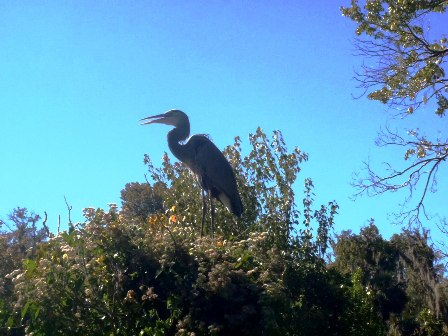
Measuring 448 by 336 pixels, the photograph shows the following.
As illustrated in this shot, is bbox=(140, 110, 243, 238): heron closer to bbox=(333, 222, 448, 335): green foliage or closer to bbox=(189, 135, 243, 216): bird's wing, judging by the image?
bbox=(189, 135, 243, 216): bird's wing

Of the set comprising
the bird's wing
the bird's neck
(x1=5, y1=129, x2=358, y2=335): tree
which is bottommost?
(x1=5, y1=129, x2=358, y2=335): tree

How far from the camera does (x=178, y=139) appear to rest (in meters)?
11.8

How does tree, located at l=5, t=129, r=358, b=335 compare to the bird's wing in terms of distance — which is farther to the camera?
the bird's wing

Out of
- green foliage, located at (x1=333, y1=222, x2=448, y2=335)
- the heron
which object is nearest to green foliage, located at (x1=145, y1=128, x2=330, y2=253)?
the heron

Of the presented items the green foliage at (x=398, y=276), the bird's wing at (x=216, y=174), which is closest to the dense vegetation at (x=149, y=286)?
the bird's wing at (x=216, y=174)

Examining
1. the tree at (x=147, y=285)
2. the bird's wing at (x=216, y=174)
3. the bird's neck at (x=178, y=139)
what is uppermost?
the bird's neck at (x=178, y=139)

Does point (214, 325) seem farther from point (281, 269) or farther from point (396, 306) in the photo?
point (396, 306)

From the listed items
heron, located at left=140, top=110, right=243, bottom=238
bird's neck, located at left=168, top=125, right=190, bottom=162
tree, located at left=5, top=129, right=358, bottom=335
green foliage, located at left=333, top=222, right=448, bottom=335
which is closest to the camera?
tree, located at left=5, top=129, right=358, bottom=335

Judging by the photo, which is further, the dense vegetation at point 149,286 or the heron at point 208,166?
the heron at point 208,166

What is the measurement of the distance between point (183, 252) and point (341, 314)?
3.90 metres

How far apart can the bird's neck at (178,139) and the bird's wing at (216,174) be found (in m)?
0.24

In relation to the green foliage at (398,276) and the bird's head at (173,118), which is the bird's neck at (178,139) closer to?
the bird's head at (173,118)

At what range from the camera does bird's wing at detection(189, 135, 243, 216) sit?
1122cm

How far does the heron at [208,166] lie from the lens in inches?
442
